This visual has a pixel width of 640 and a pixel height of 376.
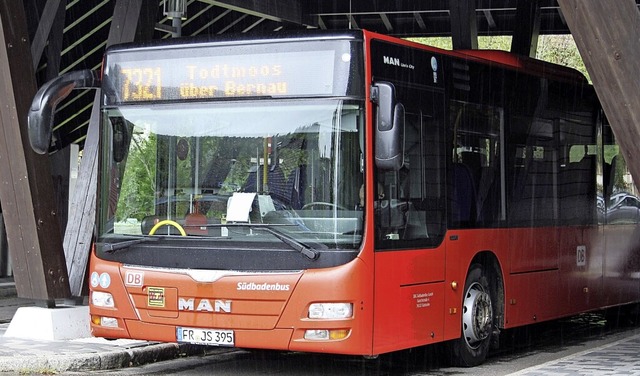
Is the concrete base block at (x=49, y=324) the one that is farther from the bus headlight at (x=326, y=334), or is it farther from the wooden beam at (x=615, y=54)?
the wooden beam at (x=615, y=54)

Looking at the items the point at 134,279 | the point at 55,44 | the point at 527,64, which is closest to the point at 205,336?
the point at 134,279

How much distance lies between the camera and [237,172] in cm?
967

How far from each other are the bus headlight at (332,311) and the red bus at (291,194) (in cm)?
1

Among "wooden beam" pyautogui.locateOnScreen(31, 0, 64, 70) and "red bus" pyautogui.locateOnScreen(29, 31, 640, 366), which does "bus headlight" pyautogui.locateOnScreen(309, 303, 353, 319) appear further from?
"wooden beam" pyautogui.locateOnScreen(31, 0, 64, 70)

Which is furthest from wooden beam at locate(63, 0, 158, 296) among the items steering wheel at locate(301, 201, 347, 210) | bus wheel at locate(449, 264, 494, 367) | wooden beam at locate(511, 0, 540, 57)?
wooden beam at locate(511, 0, 540, 57)

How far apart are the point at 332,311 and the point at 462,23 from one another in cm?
913

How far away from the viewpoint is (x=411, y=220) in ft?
33.2

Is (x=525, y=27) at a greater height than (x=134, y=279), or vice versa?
(x=525, y=27)

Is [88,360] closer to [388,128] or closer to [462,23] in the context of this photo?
[388,128]

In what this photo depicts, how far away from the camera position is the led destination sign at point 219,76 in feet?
31.3

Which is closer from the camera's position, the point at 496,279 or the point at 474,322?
the point at 474,322

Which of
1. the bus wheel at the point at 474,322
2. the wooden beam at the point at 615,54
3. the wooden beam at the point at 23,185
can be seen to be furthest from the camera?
the wooden beam at the point at 23,185

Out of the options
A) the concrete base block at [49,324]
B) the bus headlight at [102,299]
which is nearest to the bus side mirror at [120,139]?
the bus headlight at [102,299]

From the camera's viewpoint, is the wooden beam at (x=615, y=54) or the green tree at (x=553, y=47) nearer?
the wooden beam at (x=615, y=54)
